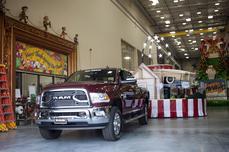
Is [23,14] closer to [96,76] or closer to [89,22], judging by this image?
[96,76]

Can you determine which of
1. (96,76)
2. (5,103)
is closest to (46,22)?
(5,103)

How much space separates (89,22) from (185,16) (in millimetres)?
15339

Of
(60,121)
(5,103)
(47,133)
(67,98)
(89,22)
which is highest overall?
(89,22)

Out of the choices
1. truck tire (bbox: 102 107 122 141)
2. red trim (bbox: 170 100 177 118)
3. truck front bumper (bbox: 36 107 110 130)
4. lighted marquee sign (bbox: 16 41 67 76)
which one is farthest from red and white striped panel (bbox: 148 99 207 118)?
truck front bumper (bbox: 36 107 110 130)

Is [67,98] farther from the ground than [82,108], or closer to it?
farther from the ground

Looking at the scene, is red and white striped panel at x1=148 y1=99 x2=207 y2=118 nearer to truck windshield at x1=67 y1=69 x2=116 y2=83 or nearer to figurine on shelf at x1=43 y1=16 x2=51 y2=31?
truck windshield at x1=67 y1=69 x2=116 y2=83

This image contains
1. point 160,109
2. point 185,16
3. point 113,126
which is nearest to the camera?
point 113,126

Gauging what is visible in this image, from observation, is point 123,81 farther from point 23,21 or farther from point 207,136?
point 23,21

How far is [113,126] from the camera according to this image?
5.98 m

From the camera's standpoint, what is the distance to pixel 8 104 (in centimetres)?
859

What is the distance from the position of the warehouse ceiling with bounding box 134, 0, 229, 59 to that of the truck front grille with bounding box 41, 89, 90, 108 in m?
19.1

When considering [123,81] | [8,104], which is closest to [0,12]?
[8,104]

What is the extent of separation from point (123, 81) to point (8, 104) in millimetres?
3750

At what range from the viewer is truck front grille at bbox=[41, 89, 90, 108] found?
5766 mm
